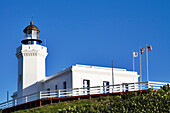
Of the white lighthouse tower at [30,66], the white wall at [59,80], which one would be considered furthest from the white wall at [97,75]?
the white lighthouse tower at [30,66]

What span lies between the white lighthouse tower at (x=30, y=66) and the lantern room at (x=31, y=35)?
0.57 m

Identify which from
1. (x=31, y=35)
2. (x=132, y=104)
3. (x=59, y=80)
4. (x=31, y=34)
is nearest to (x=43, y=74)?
(x=59, y=80)

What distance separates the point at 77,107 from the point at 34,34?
19405 mm

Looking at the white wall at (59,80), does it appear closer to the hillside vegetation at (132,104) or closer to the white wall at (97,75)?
the white wall at (97,75)

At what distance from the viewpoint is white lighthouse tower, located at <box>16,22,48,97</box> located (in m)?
44.9

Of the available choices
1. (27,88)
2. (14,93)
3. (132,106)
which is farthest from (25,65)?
(132,106)

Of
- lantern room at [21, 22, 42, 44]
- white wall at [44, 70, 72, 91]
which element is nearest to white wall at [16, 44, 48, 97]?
lantern room at [21, 22, 42, 44]

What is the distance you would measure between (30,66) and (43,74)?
5.86 feet

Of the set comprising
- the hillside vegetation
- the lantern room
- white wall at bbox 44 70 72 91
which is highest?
the lantern room

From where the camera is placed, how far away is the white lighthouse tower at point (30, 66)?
44906mm

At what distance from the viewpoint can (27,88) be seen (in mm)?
44719

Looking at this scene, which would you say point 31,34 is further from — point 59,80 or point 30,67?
point 59,80

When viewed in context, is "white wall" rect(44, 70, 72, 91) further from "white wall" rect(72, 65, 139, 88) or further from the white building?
"white wall" rect(72, 65, 139, 88)

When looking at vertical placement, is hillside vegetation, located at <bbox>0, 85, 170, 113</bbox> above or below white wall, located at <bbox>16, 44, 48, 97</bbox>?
below
